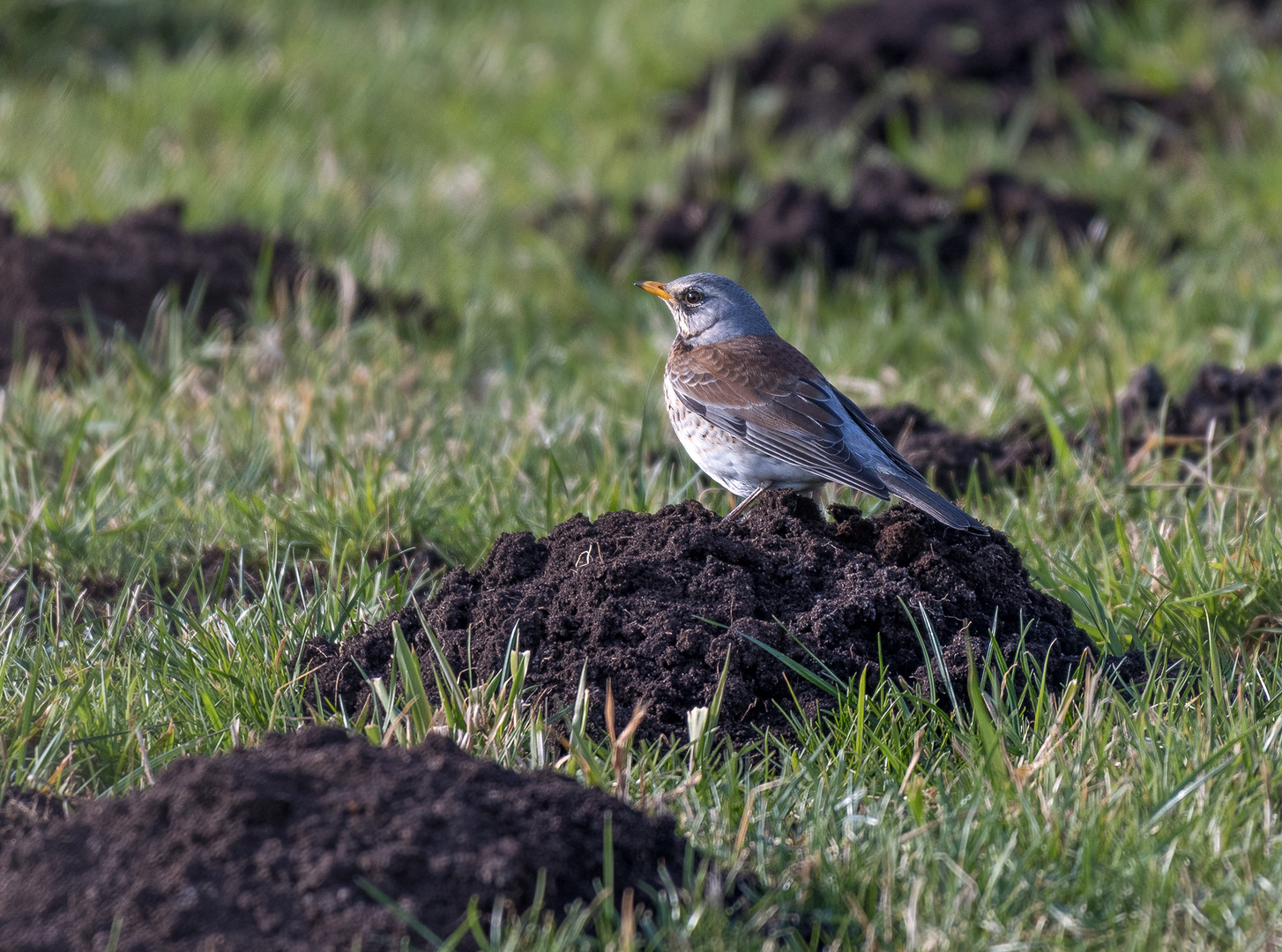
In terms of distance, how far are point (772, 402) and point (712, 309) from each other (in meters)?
0.82

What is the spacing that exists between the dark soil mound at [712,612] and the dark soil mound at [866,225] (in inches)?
180

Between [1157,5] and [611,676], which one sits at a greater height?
[1157,5]

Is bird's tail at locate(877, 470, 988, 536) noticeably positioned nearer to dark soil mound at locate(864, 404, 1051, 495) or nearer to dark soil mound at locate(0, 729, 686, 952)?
dark soil mound at locate(864, 404, 1051, 495)

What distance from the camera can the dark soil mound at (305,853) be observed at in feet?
8.43

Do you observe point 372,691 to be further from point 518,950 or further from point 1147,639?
point 1147,639

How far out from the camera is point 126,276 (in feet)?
23.6

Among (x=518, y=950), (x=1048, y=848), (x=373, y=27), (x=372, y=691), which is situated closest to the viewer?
(x=518, y=950)

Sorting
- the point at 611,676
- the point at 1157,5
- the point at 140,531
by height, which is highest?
the point at 1157,5

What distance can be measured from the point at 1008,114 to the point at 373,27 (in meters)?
5.70

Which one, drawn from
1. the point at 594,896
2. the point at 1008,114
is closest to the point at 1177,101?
the point at 1008,114

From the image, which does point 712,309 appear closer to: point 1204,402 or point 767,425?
point 767,425

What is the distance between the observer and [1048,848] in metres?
2.92

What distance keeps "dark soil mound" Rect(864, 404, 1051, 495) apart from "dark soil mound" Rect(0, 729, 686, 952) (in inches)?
115

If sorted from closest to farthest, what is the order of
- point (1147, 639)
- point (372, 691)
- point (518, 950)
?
point (518, 950) → point (372, 691) → point (1147, 639)
